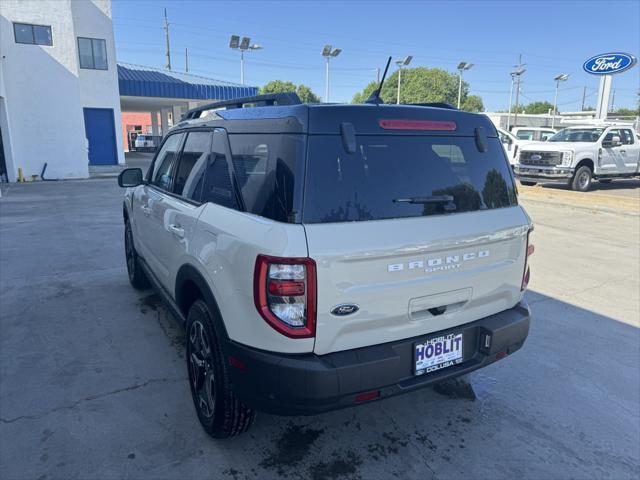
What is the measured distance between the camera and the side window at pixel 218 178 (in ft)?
8.42

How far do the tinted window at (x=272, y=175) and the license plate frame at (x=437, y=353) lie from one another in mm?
954

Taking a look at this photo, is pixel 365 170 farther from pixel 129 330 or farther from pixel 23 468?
pixel 129 330

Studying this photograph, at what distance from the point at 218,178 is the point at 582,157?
49.9ft

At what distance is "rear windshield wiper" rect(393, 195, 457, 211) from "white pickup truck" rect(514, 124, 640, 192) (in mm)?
14134

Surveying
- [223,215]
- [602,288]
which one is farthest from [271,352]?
[602,288]

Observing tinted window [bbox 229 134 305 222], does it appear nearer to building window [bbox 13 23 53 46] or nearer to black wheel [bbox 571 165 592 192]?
black wheel [bbox 571 165 592 192]

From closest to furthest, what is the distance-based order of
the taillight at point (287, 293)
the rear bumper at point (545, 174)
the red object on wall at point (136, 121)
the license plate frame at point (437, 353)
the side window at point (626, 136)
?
the taillight at point (287, 293) → the license plate frame at point (437, 353) → the rear bumper at point (545, 174) → the side window at point (626, 136) → the red object on wall at point (136, 121)

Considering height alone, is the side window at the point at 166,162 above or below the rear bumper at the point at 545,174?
above

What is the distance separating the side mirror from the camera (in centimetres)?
440

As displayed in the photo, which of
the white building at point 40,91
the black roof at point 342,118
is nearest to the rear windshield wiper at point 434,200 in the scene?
the black roof at point 342,118

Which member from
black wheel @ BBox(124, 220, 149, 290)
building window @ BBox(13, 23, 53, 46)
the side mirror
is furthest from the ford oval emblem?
building window @ BBox(13, 23, 53, 46)

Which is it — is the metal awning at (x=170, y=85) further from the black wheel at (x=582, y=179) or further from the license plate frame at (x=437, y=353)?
the license plate frame at (x=437, y=353)

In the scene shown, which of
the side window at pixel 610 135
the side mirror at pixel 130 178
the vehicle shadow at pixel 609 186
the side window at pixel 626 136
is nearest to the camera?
the side mirror at pixel 130 178

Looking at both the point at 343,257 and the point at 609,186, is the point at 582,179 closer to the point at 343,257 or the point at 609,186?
the point at 609,186
